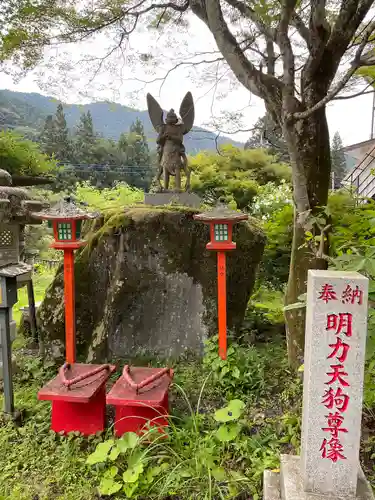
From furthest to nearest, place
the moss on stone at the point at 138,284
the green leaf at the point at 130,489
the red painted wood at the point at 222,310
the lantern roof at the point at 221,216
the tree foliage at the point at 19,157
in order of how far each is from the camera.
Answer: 1. the tree foliage at the point at 19,157
2. the moss on stone at the point at 138,284
3. the red painted wood at the point at 222,310
4. the lantern roof at the point at 221,216
5. the green leaf at the point at 130,489

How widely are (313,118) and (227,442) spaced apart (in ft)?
10.7

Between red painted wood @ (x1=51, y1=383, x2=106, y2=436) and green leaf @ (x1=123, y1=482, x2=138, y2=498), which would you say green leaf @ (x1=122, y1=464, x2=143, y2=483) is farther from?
red painted wood @ (x1=51, y1=383, x2=106, y2=436)

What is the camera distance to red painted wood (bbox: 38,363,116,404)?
307 cm

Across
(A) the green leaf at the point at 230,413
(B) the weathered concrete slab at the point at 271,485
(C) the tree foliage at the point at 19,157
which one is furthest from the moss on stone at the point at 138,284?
(C) the tree foliage at the point at 19,157

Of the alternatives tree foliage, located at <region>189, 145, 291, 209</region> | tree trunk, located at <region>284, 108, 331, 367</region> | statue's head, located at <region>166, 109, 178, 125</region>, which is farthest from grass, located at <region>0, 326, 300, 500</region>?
tree foliage, located at <region>189, 145, 291, 209</region>

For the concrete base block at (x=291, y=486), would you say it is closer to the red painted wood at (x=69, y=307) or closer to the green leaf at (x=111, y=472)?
the green leaf at (x=111, y=472)

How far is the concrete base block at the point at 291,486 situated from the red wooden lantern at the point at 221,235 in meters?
1.49

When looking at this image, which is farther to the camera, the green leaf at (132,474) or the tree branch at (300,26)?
the tree branch at (300,26)

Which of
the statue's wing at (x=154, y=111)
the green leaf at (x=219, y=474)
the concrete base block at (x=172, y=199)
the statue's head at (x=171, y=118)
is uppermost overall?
the statue's wing at (x=154, y=111)

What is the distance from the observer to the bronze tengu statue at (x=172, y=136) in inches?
205

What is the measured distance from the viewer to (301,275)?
3.95 m

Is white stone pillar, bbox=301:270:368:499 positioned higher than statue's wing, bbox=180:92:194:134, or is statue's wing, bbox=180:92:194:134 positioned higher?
statue's wing, bbox=180:92:194:134

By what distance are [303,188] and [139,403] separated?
2606 mm

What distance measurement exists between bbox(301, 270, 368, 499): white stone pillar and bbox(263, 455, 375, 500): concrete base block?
0.04 meters
